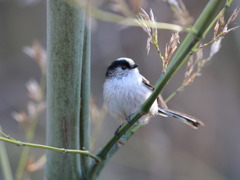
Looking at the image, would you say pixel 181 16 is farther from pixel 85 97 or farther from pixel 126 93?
pixel 126 93

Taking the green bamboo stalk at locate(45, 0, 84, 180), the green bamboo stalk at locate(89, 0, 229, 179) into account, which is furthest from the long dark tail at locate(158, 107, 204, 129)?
the green bamboo stalk at locate(89, 0, 229, 179)

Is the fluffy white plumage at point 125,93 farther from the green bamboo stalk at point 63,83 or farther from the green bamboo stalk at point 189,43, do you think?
the green bamboo stalk at point 189,43

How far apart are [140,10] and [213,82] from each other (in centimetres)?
423

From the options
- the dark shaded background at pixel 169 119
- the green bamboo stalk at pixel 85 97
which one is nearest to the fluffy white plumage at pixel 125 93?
the green bamboo stalk at pixel 85 97

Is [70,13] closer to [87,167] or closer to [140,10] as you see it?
[140,10]

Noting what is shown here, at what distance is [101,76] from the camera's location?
5.96 metres

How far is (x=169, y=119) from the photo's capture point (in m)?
5.20

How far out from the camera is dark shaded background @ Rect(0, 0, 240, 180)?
492cm

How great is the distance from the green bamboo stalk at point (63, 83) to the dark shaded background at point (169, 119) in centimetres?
303

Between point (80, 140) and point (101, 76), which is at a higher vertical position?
point (80, 140)

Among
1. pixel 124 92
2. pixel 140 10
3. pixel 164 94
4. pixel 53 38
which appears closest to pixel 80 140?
pixel 53 38

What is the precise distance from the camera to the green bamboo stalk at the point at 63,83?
1473 millimetres

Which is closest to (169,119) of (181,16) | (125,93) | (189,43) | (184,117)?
(125,93)

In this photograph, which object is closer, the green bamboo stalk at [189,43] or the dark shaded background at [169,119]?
the green bamboo stalk at [189,43]
